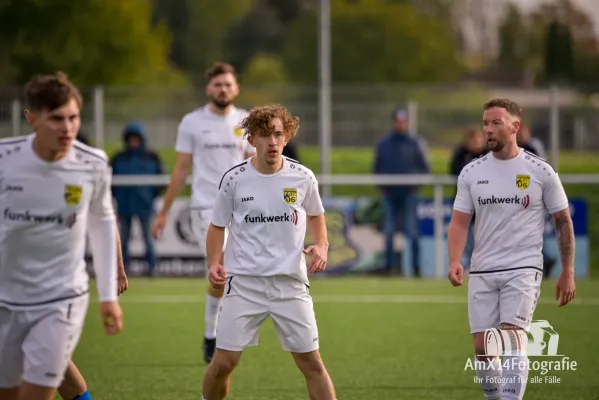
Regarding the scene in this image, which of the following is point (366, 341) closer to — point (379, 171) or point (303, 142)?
→ point (379, 171)

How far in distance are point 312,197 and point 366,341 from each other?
188 inches

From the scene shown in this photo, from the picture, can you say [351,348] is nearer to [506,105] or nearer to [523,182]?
[523,182]

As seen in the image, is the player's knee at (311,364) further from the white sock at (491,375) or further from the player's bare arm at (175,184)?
the player's bare arm at (175,184)

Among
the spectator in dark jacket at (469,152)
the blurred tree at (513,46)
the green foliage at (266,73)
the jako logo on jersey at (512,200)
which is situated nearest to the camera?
the jako logo on jersey at (512,200)

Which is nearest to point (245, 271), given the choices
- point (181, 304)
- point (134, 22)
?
point (181, 304)

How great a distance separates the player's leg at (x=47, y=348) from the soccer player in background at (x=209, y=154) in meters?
4.28

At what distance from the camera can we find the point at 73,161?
6426 millimetres

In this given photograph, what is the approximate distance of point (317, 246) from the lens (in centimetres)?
767

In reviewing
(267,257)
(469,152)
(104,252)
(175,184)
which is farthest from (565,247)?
(469,152)

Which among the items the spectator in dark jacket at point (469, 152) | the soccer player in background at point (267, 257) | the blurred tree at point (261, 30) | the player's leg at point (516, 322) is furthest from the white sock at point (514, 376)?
the blurred tree at point (261, 30)

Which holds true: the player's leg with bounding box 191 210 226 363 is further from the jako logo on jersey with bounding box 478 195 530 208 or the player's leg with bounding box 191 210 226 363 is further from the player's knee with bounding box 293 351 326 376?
the jako logo on jersey with bounding box 478 195 530 208

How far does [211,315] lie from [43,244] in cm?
445

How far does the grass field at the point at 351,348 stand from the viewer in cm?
961

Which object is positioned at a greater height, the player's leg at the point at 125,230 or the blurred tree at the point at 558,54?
the blurred tree at the point at 558,54
